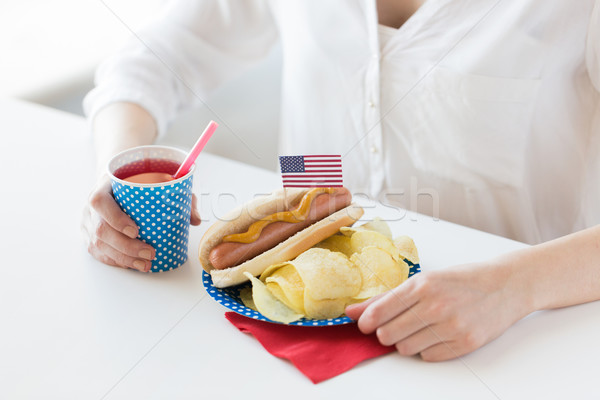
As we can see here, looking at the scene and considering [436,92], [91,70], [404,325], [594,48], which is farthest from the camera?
[91,70]

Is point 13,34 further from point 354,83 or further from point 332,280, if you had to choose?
point 332,280

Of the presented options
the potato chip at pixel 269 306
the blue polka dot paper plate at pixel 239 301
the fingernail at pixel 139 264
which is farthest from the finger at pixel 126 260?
the potato chip at pixel 269 306

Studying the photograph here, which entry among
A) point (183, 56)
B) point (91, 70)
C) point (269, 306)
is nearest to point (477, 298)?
point (269, 306)

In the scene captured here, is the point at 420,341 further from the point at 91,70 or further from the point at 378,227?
the point at 91,70

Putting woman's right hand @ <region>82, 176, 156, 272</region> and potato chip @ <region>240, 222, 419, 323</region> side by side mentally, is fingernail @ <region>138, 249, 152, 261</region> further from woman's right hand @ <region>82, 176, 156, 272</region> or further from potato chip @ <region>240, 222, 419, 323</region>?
potato chip @ <region>240, 222, 419, 323</region>

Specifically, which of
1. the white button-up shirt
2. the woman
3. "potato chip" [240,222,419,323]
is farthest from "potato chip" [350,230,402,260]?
the white button-up shirt

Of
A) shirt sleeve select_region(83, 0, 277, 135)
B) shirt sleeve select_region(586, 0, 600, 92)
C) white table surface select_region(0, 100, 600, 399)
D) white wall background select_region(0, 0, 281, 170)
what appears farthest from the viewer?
white wall background select_region(0, 0, 281, 170)

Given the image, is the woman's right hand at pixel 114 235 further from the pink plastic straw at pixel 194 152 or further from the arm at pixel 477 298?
the arm at pixel 477 298
